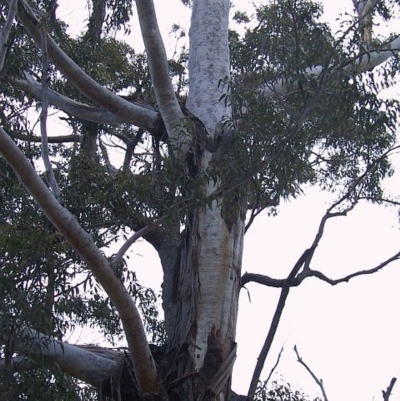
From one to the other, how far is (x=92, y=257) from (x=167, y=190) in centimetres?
100

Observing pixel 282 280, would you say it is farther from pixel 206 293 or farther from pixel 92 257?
pixel 92 257

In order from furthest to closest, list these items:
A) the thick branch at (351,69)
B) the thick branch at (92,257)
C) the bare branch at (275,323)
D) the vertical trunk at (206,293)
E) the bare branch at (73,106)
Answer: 1. the bare branch at (73,106)
2. the bare branch at (275,323)
3. the vertical trunk at (206,293)
4. the thick branch at (351,69)
5. the thick branch at (92,257)

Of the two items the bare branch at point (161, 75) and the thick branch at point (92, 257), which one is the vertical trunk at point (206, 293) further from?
the thick branch at point (92, 257)

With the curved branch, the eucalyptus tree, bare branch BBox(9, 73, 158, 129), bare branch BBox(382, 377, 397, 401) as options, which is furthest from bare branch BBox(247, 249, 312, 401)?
bare branch BBox(9, 73, 158, 129)

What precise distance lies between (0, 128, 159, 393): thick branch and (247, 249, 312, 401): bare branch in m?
0.92

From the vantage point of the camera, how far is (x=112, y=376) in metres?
5.32

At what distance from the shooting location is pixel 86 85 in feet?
19.3

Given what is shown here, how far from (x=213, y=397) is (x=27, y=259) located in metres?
1.46

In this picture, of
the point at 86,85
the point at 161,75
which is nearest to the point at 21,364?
the point at 86,85

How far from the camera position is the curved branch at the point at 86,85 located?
5281 mm

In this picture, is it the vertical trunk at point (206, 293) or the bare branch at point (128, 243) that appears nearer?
the bare branch at point (128, 243)

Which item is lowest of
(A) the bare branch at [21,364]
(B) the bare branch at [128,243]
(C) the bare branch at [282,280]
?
(A) the bare branch at [21,364]

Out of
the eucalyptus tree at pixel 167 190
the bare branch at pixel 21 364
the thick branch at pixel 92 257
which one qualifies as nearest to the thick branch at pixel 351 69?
the eucalyptus tree at pixel 167 190

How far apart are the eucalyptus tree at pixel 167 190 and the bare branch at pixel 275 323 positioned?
0.01 meters
